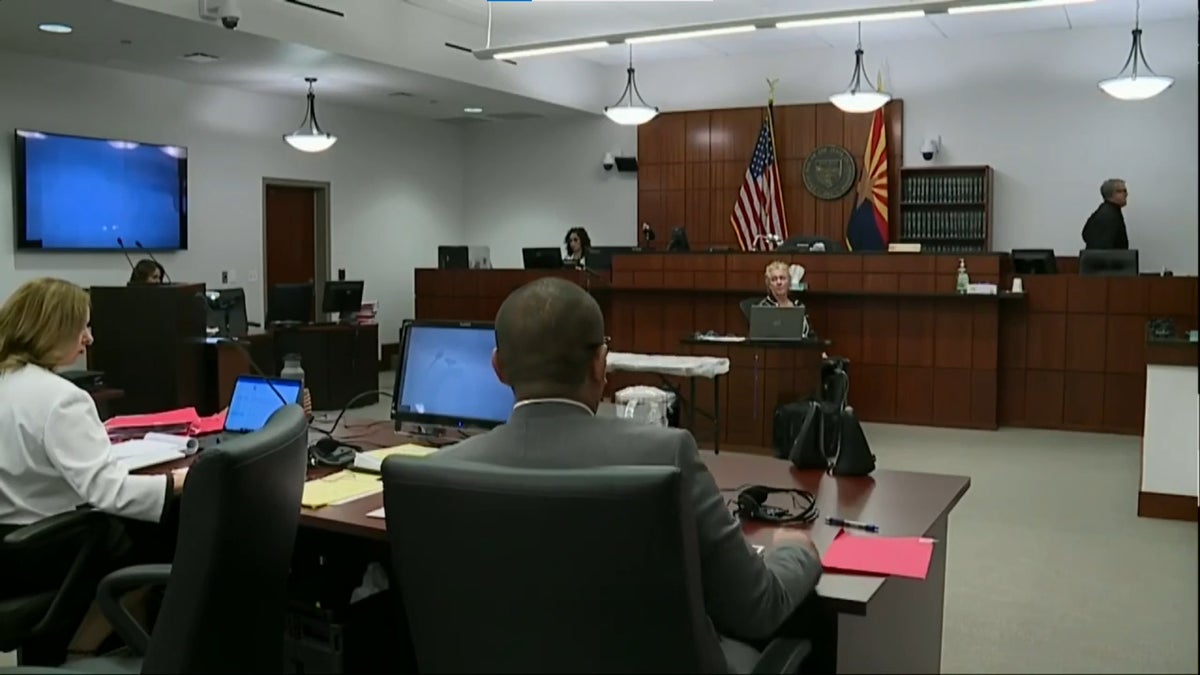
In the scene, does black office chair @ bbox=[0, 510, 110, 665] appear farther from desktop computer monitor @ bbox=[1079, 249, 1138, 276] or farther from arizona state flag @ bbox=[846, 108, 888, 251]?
arizona state flag @ bbox=[846, 108, 888, 251]

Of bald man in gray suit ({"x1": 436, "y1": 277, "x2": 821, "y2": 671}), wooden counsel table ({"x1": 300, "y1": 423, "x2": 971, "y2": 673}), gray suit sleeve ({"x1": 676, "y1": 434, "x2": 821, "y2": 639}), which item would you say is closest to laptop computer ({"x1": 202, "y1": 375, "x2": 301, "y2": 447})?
wooden counsel table ({"x1": 300, "y1": 423, "x2": 971, "y2": 673})

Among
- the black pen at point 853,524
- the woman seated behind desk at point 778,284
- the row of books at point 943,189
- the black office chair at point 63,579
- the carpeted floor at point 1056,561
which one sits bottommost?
the carpeted floor at point 1056,561

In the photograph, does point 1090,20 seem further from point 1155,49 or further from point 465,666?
point 465,666

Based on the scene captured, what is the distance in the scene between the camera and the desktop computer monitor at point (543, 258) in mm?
10188

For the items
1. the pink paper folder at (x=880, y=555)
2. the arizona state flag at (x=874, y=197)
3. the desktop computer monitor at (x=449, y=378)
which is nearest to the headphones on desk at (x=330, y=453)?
the desktop computer monitor at (x=449, y=378)

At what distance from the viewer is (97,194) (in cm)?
905

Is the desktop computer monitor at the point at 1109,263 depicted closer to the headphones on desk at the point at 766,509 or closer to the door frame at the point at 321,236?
the headphones on desk at the point at 766,509

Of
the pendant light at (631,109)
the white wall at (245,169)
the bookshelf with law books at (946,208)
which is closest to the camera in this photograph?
the white wall at (245,169)

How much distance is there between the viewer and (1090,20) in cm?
932

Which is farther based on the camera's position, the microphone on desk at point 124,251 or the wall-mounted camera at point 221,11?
the microphone on desk at point 124,251

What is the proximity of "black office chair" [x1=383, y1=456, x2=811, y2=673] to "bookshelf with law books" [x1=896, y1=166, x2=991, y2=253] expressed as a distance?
29.4ft

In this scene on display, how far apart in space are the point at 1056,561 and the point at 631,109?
595 centimetres

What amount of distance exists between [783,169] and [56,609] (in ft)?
30.6

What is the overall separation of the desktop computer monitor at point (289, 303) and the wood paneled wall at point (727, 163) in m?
4.16
